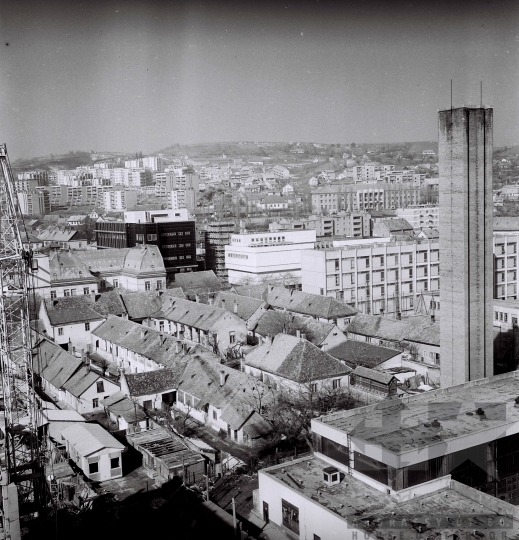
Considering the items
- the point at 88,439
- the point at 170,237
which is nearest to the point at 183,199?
the point at 170,237

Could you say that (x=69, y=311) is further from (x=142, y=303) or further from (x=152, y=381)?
(x=152, y=381)

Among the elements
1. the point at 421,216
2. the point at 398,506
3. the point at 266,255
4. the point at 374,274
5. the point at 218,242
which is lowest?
the point at 398,506

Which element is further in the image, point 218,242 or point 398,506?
point 218,242

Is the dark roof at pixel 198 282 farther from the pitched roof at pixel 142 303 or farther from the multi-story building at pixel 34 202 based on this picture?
the multi-story building at pixel 34 202

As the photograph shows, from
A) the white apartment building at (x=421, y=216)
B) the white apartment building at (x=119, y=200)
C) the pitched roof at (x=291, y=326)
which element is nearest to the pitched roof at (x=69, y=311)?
the pitched roof at (x=291, y=326)

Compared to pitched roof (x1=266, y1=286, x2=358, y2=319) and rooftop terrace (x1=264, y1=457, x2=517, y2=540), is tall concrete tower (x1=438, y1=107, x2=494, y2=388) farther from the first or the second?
pitched roof (x1=266, y1=286, x2=358, y2=319)
